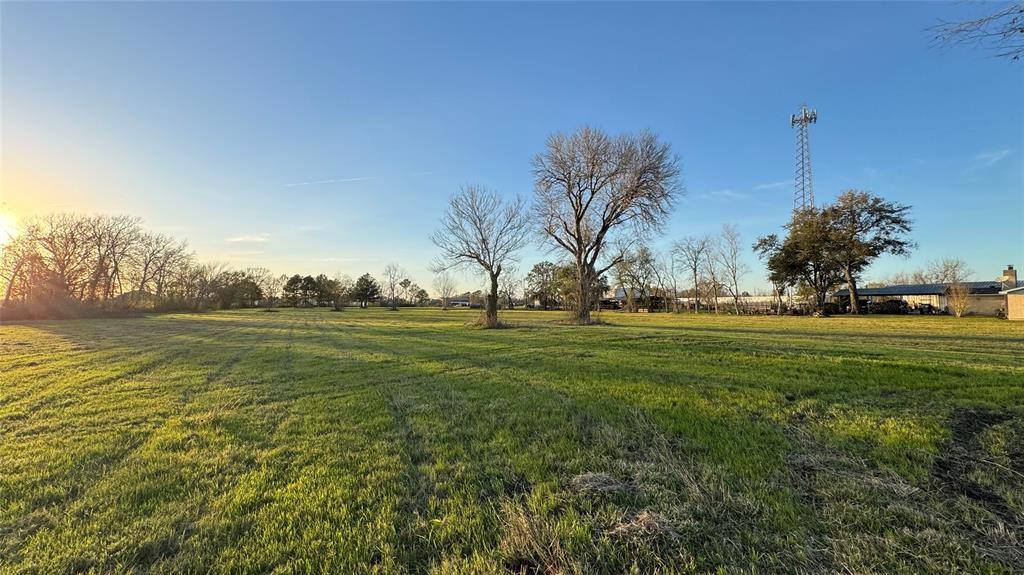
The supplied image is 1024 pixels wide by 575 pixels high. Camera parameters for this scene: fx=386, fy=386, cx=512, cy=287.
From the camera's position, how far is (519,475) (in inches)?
134

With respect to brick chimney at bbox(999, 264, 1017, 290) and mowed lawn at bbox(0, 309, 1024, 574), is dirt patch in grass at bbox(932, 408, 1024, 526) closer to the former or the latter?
mowed lawn at bbox(0, 309, 1024, 574)

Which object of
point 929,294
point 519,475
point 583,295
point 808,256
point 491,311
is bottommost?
point 519,475

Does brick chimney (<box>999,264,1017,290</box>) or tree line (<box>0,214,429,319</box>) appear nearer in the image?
tree line (<box>0,214,429,319</box>)

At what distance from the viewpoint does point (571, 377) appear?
7570 millimetres

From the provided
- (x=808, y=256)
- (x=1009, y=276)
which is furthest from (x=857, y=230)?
(x=1009, y=276)

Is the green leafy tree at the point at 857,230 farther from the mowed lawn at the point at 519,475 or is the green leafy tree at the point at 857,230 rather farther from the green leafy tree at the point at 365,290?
the green leafy tree at the point at 365,290

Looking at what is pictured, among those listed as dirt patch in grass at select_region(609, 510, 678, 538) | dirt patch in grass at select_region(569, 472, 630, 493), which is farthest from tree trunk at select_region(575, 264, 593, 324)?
dirt patch in grass at select_region(609, 510, 678, 538)

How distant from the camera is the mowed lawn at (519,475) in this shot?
235 cm

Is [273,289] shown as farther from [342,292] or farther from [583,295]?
[583,295]

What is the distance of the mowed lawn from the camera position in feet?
7.70

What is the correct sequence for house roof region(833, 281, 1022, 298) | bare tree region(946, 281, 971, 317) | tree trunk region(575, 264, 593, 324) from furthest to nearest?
house roof region(833, 281, 1022, 298) < bare tree region(946, 281, 971, 317) < tree trunk region(575, 264, 593, 324)

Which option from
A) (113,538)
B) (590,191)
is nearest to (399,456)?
(113,538)

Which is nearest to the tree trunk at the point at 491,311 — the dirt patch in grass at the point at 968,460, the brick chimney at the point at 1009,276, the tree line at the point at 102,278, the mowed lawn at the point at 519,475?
the mowed lawn at the point at 519,475

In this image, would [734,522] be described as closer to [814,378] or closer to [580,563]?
[580,563]
